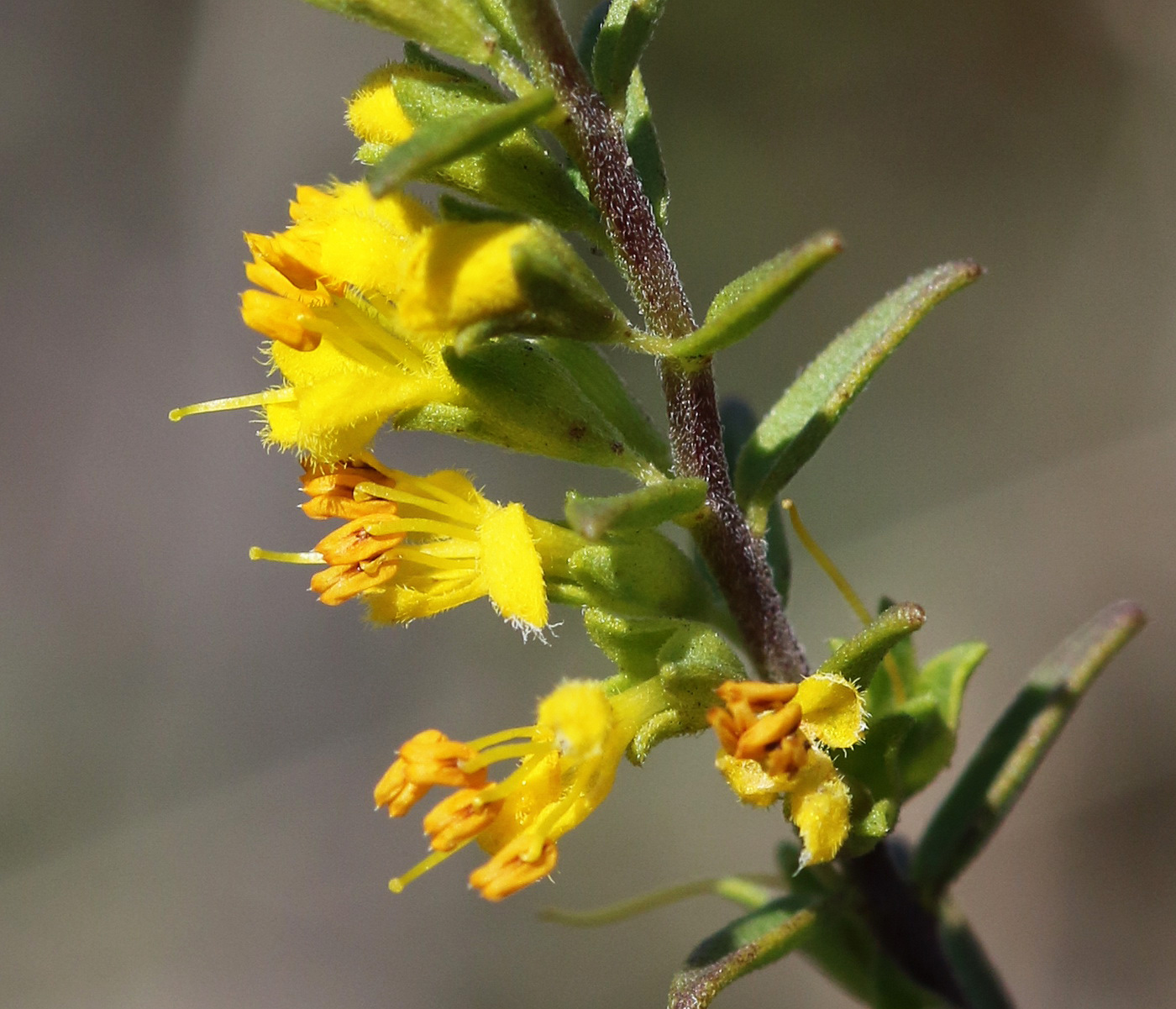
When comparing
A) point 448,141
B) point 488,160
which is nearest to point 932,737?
point 488,160

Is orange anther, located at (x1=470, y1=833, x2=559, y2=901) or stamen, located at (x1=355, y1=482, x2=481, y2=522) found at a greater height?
stamen, located at (x1=355, y1=482, x2=481, y2=522)

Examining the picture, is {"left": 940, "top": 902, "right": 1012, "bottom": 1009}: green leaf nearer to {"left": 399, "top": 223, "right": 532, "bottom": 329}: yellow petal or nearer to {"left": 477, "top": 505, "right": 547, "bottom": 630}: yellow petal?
{"left": 477, "top": 505, "right": 547, "bottom": 630}: yellow petal

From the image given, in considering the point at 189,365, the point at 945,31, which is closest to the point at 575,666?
the point at 189,365

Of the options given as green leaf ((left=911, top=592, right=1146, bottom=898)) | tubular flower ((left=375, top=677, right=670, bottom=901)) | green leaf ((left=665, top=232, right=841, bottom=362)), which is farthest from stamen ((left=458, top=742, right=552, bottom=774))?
green leaf ((left=911, top=592, right=1146, bottom=898))

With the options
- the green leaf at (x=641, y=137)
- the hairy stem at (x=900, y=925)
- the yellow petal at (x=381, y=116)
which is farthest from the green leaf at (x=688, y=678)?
the yellow petal at (x=381, y=116)

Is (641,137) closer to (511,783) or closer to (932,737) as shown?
(511,783)

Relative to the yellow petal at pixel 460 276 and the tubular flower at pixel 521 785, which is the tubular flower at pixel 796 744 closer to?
the tubular flower at pixel 521 785
